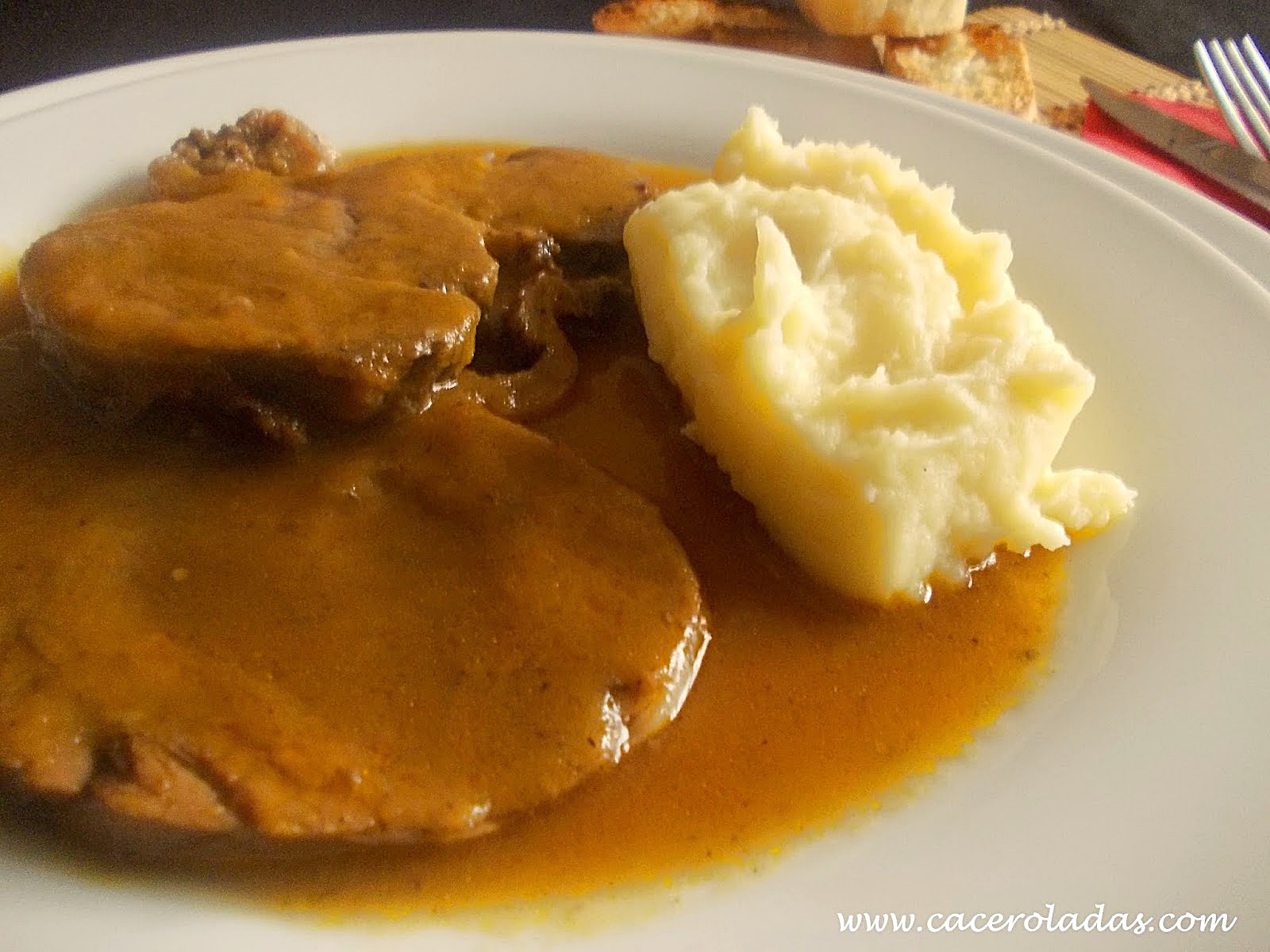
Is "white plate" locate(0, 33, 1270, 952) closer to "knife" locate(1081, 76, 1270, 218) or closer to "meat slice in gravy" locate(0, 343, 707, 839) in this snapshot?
"meat slice in gravy" locate(0, 343, 707, 839)

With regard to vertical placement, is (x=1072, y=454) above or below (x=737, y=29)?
below

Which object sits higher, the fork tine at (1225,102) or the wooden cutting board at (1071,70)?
the fork tine at (1225,102)

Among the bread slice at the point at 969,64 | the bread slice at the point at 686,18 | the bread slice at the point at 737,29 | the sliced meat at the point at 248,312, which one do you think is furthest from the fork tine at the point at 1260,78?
the sliced meat at the point at 248,312

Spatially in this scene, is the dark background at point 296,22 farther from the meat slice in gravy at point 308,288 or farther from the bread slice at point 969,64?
the meat slice in gravy at point 308,288

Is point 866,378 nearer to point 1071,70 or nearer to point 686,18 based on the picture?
point 686,18

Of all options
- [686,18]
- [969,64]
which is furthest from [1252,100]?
[686,18]
